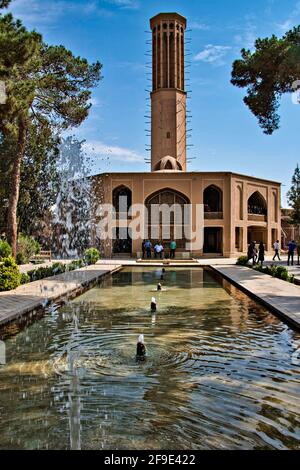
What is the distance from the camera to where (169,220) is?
99.0 ft

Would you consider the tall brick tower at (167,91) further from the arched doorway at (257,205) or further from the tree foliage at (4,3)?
the tree foliage at (4,3)

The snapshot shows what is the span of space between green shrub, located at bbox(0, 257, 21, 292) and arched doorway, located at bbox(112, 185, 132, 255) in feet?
62.1

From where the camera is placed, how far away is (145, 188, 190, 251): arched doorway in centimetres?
3002

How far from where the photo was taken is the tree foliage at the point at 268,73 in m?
14.6

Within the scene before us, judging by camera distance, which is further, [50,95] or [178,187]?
[178,187]

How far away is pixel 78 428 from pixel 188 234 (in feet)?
87.4

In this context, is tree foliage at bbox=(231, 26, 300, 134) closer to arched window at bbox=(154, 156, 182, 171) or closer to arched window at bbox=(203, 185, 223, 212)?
arched window at bbox=(203, 185, 223, 212)

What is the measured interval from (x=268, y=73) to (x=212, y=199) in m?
16.8

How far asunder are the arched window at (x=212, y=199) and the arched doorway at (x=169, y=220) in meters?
2.08

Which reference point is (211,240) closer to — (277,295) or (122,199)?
(122,199)

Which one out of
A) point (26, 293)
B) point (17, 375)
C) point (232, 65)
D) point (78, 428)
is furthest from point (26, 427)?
point (232, 65)

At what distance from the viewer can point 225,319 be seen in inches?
319

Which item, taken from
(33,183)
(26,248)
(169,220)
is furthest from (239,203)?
(26,248)

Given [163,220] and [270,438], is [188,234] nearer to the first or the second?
[163,220]
